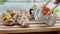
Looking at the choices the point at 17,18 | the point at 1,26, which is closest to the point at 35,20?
the point at 17,18

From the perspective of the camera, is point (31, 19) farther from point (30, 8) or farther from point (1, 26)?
point (1, 26)

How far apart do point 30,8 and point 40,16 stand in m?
0.16

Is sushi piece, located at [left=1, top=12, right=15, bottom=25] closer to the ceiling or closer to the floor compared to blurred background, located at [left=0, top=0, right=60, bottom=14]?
closer to the floor

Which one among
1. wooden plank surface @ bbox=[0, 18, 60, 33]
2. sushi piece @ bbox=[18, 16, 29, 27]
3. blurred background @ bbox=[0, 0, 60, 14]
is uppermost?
blurred background @ bbox=[0, 0, 60, 14]

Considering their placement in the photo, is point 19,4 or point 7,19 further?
point 19,4

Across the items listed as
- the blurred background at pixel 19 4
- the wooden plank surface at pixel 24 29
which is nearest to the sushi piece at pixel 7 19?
the wooden plank surface at pixel 24 29

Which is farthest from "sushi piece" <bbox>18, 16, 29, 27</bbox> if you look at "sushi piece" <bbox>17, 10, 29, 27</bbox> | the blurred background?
the blurred background

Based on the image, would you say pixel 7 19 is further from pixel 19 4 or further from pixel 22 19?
pixel 19 4

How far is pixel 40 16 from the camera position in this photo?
98cm

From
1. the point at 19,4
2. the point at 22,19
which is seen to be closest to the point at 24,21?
the point at 22,19

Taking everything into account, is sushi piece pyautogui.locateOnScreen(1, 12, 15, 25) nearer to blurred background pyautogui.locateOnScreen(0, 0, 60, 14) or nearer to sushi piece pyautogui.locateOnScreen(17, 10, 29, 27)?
sushi piece pyautogui.locateOnScreen(17, 10, 29, 27)

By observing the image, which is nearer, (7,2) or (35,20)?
(35,20)

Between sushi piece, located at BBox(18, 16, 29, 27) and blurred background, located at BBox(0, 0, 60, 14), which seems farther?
blurred background, located at BBox(0, 0, 60, 14)

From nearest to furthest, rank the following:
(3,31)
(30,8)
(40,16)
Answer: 1. (3,31)
2. (40,16)
3. (30,8)
